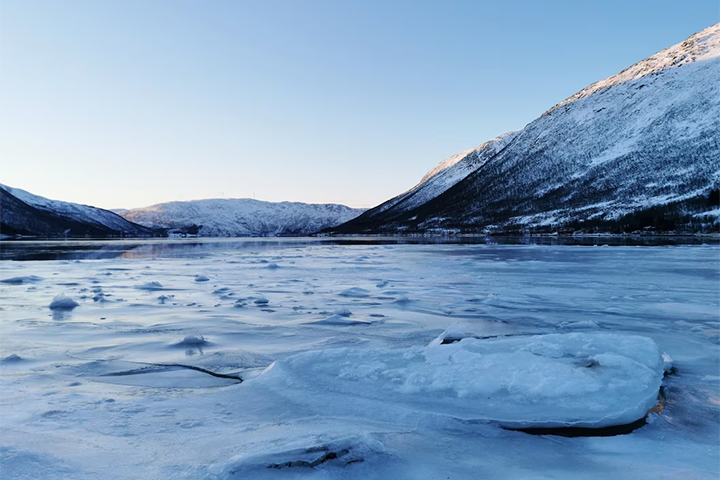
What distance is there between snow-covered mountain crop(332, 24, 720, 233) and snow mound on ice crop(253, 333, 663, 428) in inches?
4268

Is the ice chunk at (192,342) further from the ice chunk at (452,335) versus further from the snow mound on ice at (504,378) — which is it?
the ice chunk at (452,335)

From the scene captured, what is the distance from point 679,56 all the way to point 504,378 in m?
231

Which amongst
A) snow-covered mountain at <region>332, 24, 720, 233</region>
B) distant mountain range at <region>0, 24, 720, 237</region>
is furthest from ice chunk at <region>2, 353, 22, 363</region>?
snow-covered mountain at <region>332, 24, 720, 233</region>

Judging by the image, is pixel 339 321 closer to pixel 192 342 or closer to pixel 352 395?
pixel 192 342

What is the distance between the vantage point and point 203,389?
4.29 metres

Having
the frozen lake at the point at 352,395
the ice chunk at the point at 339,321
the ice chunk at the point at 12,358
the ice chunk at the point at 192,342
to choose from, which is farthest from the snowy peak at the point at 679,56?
the ice chunk at the point at 12,358

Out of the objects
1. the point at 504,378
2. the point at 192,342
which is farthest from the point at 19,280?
the point at 504,378

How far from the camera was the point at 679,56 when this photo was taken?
179 meters

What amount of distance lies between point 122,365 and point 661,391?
581 centimetres

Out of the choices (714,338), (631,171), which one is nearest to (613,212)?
(631,171)

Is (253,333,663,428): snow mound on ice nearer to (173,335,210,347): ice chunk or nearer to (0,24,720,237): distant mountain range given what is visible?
(173,335,210,347): ice chunk

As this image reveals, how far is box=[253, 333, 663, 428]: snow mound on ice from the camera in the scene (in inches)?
146

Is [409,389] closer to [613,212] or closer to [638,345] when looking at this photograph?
[638,345]

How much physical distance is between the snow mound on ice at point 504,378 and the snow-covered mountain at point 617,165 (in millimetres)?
108415
